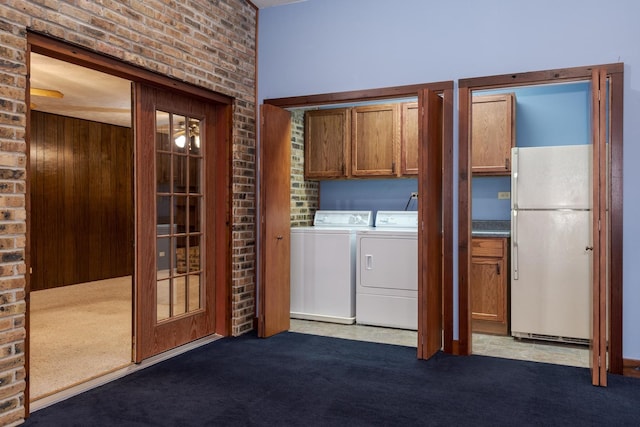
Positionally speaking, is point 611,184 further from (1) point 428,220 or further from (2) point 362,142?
(2) point 362,142

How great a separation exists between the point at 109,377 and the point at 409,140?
345 cm

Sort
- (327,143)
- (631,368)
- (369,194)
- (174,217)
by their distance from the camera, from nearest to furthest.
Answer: (631,368)
(174,217)
(327,143)
(369,194)

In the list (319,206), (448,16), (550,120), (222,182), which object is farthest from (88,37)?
(550,120)

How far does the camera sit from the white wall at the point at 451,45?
11.3 ft

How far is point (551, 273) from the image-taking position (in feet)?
13.7

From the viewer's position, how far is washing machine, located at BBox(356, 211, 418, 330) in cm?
461

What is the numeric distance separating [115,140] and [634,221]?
278 inches

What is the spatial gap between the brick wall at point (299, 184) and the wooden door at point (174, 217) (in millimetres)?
1261

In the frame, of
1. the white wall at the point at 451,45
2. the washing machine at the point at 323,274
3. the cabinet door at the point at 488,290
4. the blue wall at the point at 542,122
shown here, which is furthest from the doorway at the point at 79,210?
the blue wall at the point at 542,122

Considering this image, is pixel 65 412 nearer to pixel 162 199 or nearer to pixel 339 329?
pixel 162 199

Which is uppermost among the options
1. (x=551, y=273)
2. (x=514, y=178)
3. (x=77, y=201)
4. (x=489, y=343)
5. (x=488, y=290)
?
(x=514, y=178)

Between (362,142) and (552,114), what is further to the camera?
(362,142)

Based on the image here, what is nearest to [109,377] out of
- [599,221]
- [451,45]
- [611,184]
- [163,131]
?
[163,131]

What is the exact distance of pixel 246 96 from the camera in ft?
14.8
